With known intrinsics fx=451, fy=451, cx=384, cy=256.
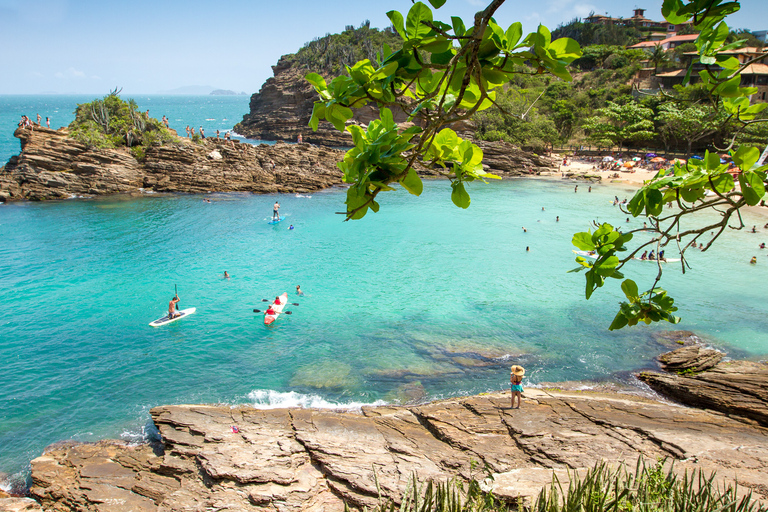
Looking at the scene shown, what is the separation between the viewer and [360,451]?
28.7 feet

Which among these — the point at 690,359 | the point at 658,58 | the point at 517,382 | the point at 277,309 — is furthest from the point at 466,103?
the point at 658,58

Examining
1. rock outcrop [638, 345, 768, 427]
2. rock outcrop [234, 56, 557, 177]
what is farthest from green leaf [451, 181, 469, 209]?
rock outcrop [234, 56, 557, 177]

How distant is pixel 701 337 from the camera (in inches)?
603

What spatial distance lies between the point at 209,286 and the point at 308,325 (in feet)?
19.3

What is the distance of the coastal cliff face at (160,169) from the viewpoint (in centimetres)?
3278

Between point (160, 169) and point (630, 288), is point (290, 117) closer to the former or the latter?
point (160, 169)

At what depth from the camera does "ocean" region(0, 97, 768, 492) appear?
12.3m

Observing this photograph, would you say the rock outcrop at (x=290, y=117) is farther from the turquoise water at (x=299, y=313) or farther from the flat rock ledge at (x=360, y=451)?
the flat rock ledge at (x=360, y=451)

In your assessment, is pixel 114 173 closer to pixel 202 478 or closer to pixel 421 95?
pixel 202 478

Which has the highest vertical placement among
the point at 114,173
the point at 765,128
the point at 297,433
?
the point at 765,128

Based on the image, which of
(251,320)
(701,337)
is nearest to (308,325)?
(251,320)

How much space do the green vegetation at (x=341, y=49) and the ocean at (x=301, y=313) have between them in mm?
46613

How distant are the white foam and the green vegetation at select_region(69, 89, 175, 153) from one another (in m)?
32.3

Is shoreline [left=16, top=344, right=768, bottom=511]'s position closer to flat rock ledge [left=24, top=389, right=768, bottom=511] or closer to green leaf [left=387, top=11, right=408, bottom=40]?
flat rock ledge [left=24, top=389, right=768, bottom=511]
